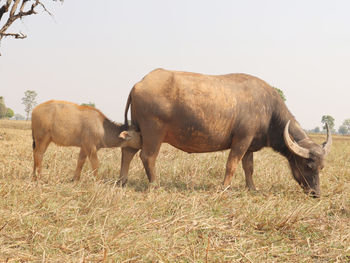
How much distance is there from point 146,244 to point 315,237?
1.91 metres

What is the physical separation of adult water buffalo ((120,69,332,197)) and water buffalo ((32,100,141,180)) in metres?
0.38

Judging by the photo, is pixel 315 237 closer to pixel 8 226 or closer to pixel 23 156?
pixel 8 226

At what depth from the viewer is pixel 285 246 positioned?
118 inches

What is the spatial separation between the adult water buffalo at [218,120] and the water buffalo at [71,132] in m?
0.38

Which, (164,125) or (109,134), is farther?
(109,134)

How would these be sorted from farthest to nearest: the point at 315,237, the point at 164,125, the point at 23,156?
the point at 23,156, the point at 164,125, the point at 315,237

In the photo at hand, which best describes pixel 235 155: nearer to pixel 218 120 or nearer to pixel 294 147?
pixel 218 120

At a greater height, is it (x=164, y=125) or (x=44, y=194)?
(x=164, y=125)

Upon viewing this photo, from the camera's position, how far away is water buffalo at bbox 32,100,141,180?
213 inches

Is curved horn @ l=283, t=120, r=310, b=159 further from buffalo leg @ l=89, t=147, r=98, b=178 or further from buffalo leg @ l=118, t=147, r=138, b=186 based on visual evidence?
buffalo leg @ l=89, t=147, r=98, b=178

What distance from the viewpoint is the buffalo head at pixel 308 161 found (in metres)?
5.25

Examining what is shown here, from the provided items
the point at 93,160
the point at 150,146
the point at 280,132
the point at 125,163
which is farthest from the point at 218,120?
the point at 93,160

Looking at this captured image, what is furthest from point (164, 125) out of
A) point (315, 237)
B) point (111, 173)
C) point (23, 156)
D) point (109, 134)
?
point (23, 156)

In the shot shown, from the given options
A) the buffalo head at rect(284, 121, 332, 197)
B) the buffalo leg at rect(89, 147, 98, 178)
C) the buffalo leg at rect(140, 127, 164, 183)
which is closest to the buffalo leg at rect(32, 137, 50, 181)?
the buffalo leg at rect(89, 147, 98, 178)
